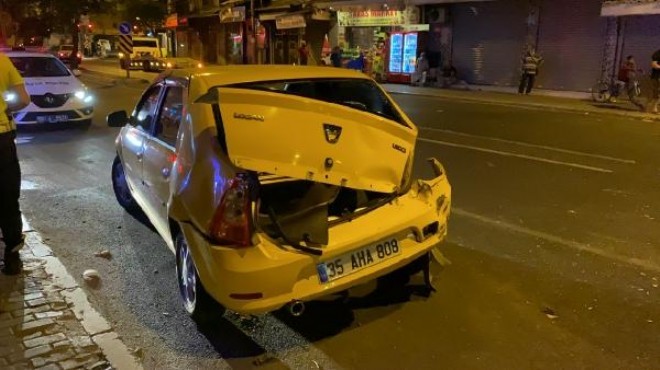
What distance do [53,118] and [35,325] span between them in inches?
358

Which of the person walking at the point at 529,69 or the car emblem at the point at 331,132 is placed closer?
the car emblem at the point at 331,132

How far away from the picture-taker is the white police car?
1191cm

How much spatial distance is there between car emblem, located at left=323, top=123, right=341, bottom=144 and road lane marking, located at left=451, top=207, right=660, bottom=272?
9.96 feet

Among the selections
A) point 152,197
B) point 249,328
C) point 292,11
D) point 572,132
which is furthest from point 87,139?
point 292,11

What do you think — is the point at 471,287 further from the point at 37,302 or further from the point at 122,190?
the point at 122,190

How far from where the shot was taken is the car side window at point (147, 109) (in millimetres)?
5418

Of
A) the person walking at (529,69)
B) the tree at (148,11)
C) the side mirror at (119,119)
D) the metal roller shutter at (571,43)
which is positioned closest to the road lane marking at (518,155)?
the side mirror at (119,119)

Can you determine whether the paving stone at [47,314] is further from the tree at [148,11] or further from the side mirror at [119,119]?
the tree at [148,11]

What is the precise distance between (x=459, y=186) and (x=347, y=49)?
72.9 ft

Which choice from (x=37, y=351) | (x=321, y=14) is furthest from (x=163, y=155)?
(x=321, y=14)

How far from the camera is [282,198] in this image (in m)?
4.07

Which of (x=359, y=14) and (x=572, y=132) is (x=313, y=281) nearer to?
(x=572, y=132)

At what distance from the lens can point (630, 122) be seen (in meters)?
14.8

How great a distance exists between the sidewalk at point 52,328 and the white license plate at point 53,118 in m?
7.85
